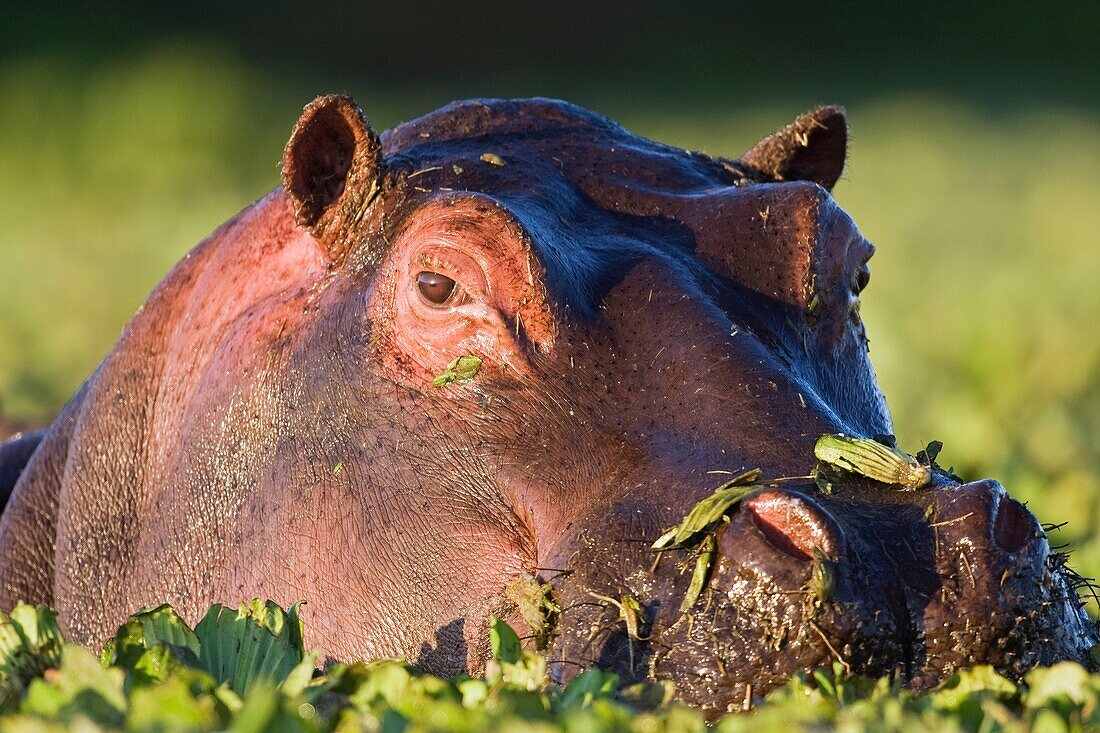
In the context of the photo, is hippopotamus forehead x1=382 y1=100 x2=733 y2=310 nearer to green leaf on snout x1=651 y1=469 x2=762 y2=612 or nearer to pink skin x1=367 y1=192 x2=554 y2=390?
pink skin x1=367 y1=192 x2=554 y2=390

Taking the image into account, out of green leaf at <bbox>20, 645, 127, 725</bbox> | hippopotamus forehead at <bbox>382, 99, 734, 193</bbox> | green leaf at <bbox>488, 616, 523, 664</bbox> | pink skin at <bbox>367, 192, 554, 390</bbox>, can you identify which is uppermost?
hippopotamus forehead at <bbox>382, 99, 734, 193</bbox>

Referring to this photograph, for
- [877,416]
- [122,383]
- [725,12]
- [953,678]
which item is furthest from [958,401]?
[725,12]

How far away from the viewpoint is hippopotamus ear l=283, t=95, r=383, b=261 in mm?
3854

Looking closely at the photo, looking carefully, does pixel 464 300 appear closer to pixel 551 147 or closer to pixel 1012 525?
pixel 551 147

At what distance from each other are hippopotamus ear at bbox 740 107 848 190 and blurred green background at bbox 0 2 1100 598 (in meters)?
0.47

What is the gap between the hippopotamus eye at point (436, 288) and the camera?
351 centimetres

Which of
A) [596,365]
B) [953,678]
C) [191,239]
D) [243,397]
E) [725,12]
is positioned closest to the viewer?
[953,678]

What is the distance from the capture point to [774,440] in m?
3.07

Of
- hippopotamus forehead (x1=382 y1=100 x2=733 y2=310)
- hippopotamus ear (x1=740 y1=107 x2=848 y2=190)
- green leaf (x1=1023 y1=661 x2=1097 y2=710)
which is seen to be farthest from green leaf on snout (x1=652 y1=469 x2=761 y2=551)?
hippopotamus ear (x1=740 y1=107 x2=848 y2=190)

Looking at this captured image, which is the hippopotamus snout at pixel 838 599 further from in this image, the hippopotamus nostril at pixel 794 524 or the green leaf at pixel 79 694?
the green leaf at pixel 79 694

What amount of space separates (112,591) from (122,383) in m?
0.57

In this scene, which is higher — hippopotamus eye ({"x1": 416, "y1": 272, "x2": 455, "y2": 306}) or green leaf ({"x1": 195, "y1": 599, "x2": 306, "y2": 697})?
hippopotamus eye ({"x1": 416, "y1": 272, "x2": 455, "y2": 306})

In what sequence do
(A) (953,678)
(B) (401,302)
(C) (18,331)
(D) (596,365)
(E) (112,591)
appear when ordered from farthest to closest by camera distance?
(C) (18,331), (E) (112,591), (B) (401,302), (D) (596,365), (A) (953,678)

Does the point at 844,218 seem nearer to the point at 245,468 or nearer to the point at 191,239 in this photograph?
the point at 245,468
